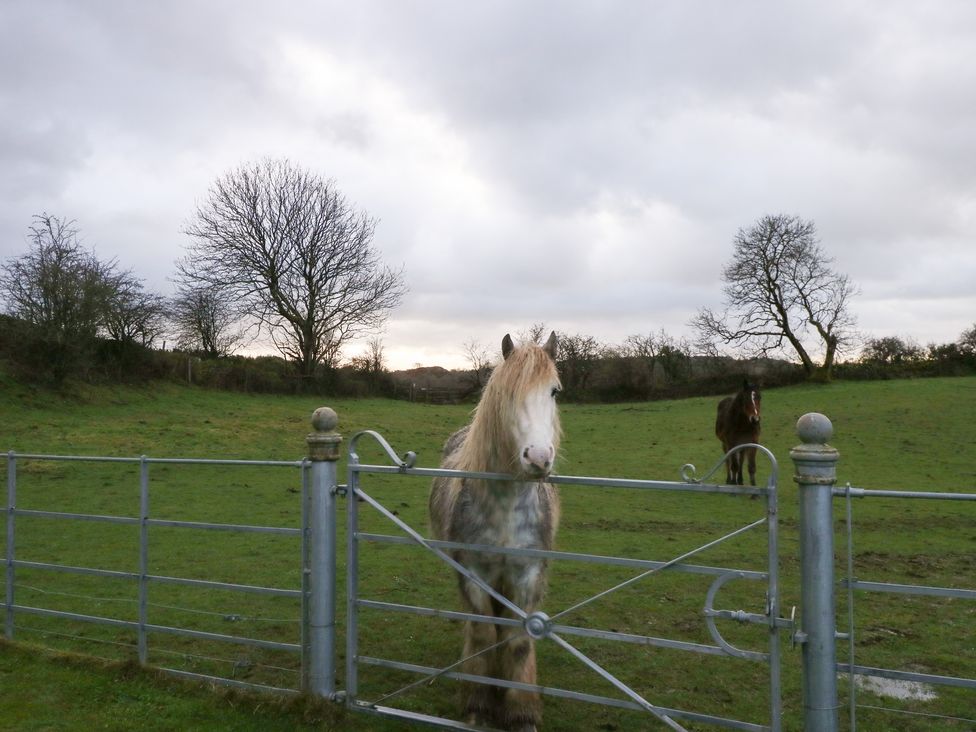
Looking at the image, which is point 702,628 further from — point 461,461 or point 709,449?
point 709,449

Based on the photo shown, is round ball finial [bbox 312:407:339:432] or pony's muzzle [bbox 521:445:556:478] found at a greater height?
round ball finial [bbox 312:407:339:432]

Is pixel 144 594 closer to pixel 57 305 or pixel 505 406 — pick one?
pixel 505 406

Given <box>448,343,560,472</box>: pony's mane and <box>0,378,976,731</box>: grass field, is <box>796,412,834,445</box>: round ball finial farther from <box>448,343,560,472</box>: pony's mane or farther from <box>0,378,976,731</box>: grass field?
<box>0,378,976,731</box>: grass field

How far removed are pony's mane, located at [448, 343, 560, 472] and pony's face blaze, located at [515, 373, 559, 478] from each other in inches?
1.2

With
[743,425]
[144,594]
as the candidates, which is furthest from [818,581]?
[743,425]

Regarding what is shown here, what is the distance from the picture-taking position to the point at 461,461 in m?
3.80

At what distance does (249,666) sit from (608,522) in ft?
19.1

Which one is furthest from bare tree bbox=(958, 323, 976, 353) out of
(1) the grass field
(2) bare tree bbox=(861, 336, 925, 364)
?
(1) the grass field

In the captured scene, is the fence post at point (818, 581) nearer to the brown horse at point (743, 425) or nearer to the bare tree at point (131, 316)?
the brown horse at point (743, 425)

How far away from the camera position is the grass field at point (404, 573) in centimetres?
377

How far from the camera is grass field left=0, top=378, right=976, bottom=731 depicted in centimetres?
377

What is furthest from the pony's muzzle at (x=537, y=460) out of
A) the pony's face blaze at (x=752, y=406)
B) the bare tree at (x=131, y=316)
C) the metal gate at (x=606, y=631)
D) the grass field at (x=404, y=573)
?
the bare tree at (x=131, y=316)

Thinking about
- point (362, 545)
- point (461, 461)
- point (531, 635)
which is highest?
point (461, 461)

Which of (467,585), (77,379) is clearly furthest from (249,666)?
Answer: (77,379)
